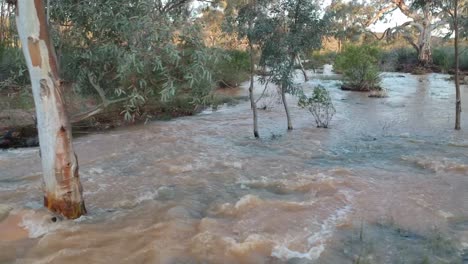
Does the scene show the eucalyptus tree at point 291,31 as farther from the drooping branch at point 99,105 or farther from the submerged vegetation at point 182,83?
the drooping branch at point 99,105

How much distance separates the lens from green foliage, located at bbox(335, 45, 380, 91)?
17.4m

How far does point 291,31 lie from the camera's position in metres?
9.21

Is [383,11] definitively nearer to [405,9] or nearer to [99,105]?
[405,9]

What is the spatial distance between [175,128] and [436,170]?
6.49 meters

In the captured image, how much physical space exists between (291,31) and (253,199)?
4.83 metres

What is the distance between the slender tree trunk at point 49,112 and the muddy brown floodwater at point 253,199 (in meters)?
0.39

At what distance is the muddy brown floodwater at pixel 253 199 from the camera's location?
4254 millimetres

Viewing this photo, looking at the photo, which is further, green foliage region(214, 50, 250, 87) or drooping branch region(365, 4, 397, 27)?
drooping branch region(365, 4, 397, 27)

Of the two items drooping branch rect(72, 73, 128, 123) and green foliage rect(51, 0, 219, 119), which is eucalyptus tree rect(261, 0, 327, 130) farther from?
drooping branch rect(72, 73, 128, 123)

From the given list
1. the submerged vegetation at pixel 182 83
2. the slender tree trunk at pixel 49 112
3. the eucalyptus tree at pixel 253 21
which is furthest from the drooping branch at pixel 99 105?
the eucalyptus tree at pixel 253 21

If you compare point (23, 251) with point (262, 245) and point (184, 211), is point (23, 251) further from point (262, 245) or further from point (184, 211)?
point (262, 245)

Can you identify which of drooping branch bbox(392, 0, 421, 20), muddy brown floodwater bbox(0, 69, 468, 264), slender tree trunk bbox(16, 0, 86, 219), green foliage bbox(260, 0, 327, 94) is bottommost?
muddy brown floodwater bbox(0, 69, 468, 264)

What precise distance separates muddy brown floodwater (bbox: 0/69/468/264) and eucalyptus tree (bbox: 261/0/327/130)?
6.14 ft

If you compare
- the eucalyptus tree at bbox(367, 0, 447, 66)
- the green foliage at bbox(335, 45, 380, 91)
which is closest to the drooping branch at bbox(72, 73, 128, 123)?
the green foliage at bbox(335, 45, 380, 91)
